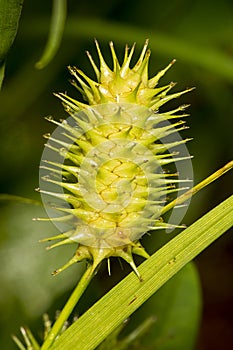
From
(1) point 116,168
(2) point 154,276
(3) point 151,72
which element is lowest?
(2) point 154,276

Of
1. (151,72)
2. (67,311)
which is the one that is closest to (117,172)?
(67,311)

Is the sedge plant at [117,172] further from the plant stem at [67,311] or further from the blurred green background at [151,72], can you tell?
the blurred green background at [151,72]

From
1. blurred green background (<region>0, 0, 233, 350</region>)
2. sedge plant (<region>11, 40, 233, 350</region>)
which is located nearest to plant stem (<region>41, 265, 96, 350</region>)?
sedge plant (<region>11, 40, 233, 350</region>)

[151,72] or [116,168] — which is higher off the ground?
[151,72]

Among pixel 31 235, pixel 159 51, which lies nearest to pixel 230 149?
pixel 159 51

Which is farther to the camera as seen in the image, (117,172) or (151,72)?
Result: (151,72)

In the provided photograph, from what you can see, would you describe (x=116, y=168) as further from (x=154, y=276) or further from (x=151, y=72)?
(x=151, y=72)

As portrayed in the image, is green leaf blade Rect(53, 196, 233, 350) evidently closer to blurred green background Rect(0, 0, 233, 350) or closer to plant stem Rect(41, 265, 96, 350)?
plant stem Rect(41, 265, 96, 350)
